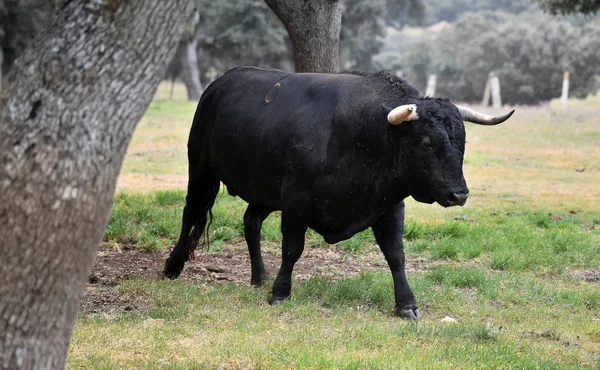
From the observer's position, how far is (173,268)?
30.2ft

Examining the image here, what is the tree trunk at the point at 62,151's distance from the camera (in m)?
4.31

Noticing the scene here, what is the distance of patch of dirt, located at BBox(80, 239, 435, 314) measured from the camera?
9172 millimetres

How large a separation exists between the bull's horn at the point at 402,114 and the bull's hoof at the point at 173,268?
2895 millimetres

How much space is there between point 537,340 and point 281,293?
7.38 feet

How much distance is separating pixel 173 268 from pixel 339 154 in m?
2.32

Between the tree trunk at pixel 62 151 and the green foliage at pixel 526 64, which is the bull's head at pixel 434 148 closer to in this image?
the tree trunk at pixel 62 151

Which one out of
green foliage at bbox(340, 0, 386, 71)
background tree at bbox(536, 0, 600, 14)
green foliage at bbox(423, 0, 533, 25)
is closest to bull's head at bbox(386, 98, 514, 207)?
background tree at bbox(536, 0, 600, 14)

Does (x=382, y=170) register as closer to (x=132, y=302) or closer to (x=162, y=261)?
(x=132, y=302)

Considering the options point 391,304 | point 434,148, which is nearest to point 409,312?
point 391,304

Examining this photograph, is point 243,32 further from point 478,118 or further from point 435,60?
point 478,118

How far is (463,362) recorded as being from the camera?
6.06 metres

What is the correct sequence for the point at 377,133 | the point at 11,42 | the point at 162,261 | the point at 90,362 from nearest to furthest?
1. the point at 90,362
2. the point at 377,133
3. the point at 162,261
4. the point at 11,42

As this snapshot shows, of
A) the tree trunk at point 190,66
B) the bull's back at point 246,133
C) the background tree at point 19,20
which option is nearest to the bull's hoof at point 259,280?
the bull's back at point 246,133

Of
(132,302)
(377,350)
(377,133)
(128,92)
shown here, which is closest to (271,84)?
→ (377,133)
